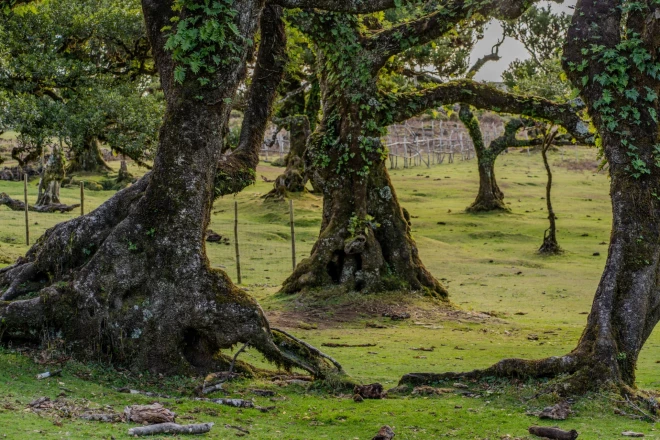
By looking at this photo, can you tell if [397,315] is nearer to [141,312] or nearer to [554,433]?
[141,312]

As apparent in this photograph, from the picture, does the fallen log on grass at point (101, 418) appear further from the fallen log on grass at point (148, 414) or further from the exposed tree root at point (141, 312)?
the exposed tree root at point (141, 312)

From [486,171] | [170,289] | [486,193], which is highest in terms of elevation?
[486,171]

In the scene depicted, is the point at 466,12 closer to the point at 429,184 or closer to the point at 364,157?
the point at 364,157

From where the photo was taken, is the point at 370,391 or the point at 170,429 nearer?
the point at 170,429

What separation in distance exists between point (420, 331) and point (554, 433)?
7.73 meters

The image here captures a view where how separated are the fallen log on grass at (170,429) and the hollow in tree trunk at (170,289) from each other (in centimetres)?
219

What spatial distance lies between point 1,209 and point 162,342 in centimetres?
2161

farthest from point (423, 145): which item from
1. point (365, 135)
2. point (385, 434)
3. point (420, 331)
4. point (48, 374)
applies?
point (385, 434)

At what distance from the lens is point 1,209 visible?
2833cm

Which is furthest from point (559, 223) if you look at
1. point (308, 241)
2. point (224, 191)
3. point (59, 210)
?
point (224, 191)

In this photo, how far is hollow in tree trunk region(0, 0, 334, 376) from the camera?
9.03 meters

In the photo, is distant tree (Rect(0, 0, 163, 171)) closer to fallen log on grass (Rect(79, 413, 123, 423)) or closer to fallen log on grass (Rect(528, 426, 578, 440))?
fallen log on grass (Rect(79, 413, 123, 423))

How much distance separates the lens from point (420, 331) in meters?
15.1

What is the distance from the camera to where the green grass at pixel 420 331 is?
7664 mm
